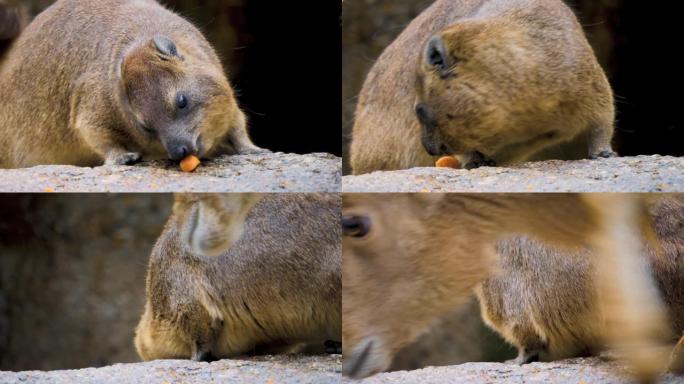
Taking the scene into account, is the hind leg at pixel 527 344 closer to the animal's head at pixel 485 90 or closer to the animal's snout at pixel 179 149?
the animal's head at pixel 485 90

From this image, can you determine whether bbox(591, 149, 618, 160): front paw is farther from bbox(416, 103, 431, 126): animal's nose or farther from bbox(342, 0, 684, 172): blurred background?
bbox(416, 103, 431, 126): animal's nose

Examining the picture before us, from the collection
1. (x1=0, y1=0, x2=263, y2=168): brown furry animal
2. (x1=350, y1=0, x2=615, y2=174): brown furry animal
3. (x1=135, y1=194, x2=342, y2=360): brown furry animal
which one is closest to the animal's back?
(x1=0, y1=0, x2=263, y2=168): brown furry animal

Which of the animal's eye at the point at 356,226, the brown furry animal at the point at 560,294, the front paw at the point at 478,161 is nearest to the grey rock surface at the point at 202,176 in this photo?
the animal's eye at the point at 356,226

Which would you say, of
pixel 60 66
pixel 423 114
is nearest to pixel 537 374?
pixel 423 114

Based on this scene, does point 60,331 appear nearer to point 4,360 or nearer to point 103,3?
point 4,360

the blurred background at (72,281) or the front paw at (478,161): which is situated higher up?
the front paw at (478,161)
